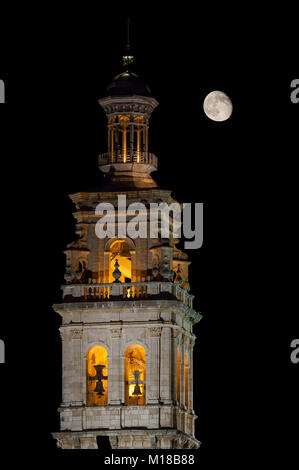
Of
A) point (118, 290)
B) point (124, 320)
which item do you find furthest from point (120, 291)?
point (124, 320)

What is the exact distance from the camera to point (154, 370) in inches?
4951

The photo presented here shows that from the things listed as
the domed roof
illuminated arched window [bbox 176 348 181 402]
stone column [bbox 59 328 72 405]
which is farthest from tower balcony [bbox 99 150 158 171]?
illuminated arched window [bbox 176 348 181 402]

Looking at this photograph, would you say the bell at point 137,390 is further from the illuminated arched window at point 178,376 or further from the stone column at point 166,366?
the illuminated arched window at point 178,376

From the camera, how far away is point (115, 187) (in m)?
128

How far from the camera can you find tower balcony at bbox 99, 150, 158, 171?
424 ft

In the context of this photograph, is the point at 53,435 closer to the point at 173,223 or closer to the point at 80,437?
the point at 80,437

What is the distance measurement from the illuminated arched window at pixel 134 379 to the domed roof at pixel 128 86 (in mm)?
11995

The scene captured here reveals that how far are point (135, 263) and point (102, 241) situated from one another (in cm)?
189

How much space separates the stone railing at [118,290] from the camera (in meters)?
126

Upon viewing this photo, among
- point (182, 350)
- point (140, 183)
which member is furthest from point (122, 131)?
point (182, 350)

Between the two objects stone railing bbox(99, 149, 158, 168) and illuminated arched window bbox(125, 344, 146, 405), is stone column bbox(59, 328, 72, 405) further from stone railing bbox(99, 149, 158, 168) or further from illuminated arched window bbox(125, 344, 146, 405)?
stone railing bbox(99, 149, 158, 168)

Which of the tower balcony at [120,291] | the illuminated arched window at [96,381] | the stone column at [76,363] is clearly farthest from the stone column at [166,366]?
the stone column at [76,363]

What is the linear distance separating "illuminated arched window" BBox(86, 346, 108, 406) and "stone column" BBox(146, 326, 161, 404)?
2283 mm

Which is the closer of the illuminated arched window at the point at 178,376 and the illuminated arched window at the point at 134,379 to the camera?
the illuminated arched window at the point at 134,379
